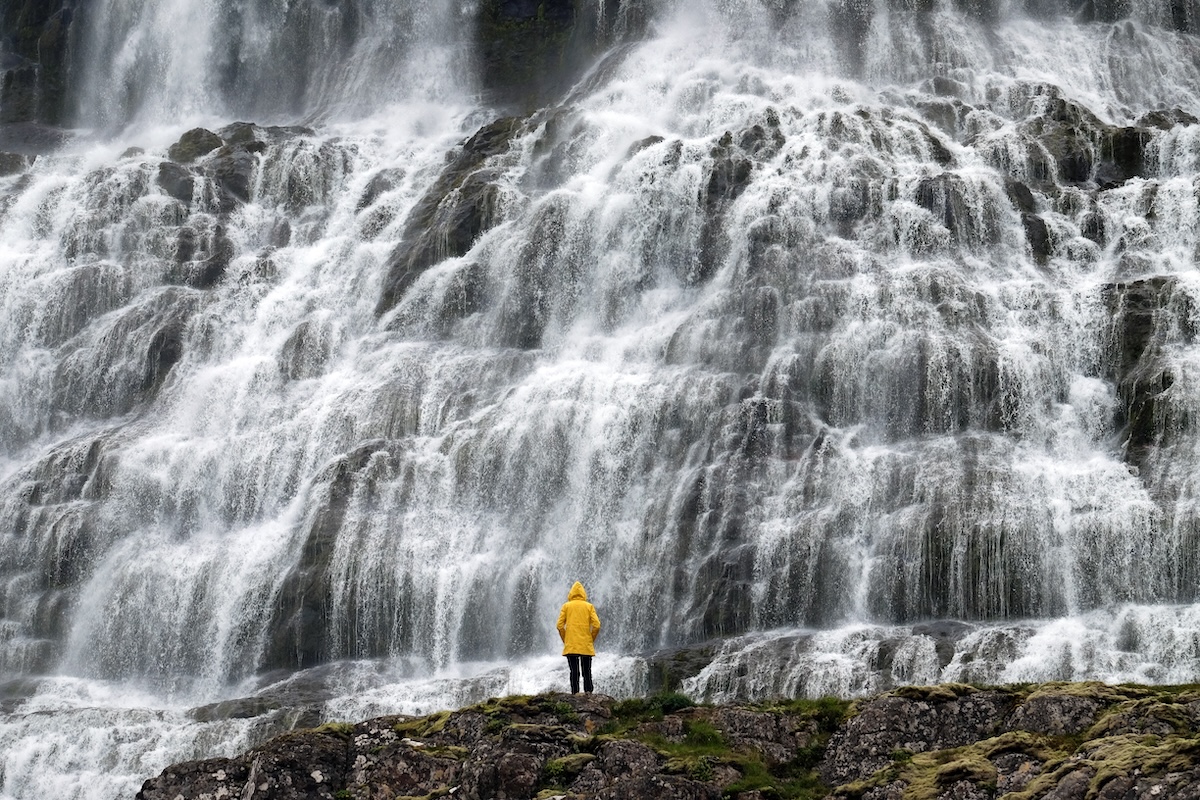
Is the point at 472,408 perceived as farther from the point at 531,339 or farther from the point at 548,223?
the point at 548,223

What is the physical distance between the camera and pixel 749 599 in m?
36.6

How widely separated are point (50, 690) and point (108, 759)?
20.7 feet

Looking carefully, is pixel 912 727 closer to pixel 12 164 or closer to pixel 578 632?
pixel 578 632

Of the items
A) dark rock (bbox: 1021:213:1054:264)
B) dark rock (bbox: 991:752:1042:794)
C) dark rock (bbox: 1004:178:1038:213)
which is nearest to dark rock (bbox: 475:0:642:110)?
dark rock (bbox: 1004:178:1038:213)

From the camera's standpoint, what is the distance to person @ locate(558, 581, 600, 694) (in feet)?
84.2

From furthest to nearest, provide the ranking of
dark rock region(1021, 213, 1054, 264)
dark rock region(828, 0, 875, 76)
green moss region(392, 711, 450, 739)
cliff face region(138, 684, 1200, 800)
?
dark rock region(828, 0, 875, 76) → dark rock region(1021, 213, 1054, 264) → green moss region(392, 711, 450, 739) → cliff face region(138, 684, 1200, 800)

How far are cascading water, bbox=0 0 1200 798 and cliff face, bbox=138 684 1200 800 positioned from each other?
371 inches

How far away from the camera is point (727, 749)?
22.5 metres

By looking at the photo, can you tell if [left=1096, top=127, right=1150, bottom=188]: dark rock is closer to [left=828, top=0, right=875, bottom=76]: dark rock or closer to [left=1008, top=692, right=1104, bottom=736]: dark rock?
[left=828, top=0, right=875, bottom=76]: dark rock

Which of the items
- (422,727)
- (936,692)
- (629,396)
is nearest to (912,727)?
(936,692)

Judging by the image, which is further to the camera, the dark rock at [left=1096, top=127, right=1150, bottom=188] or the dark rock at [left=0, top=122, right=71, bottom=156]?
the dark rock at [left=0, top=122, right=71, bottom=156]

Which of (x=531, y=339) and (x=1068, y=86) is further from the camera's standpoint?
(x=1068, y=86)

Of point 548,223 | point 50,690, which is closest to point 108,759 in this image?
point 50,690

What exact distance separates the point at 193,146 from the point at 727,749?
49.1 meters
